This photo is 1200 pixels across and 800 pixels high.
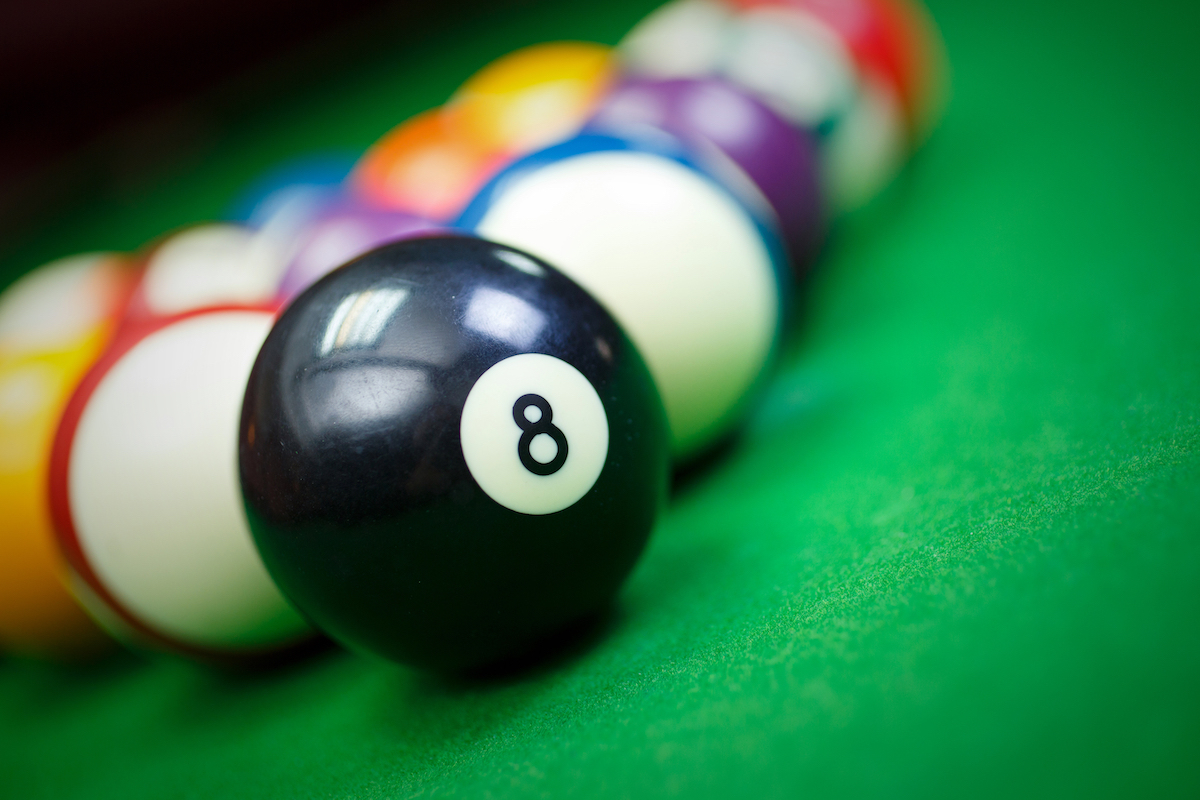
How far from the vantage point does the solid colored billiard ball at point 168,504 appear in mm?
1713

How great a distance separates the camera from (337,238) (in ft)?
7.47

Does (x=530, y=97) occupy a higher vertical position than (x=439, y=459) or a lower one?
higher

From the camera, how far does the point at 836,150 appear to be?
2.99 m

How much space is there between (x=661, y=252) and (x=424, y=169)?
1179mm

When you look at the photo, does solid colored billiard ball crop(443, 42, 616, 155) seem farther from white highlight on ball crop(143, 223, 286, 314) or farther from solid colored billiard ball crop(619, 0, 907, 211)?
white highlight on ball crop(143, 223, 286, 314)

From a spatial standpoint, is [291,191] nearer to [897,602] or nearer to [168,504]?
[168,504]

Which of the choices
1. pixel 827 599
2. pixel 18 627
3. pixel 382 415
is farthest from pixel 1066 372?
pixel 18 627

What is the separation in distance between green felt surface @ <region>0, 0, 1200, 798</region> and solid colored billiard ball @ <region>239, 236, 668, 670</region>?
0.55 feet

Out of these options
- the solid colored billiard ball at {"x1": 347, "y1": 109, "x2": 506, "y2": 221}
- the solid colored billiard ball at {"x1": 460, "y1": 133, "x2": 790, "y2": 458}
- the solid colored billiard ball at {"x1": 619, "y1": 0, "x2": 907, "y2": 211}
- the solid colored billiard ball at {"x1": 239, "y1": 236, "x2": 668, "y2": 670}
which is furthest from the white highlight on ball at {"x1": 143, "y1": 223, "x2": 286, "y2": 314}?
the solid colored billiard ball at {"x1": 619, "y1": 0, "x2": 907, "y2": 211}

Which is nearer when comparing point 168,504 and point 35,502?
point 168,504

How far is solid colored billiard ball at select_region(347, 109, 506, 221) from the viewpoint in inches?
108

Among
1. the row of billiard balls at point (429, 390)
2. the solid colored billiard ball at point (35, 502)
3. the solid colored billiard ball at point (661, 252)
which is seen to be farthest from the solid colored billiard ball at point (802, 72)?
the solid colored billiard ball at point (35, 502)

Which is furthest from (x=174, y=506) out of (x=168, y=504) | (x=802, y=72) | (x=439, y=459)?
(x=802, y=72)

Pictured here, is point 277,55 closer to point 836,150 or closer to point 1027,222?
point 836,150
